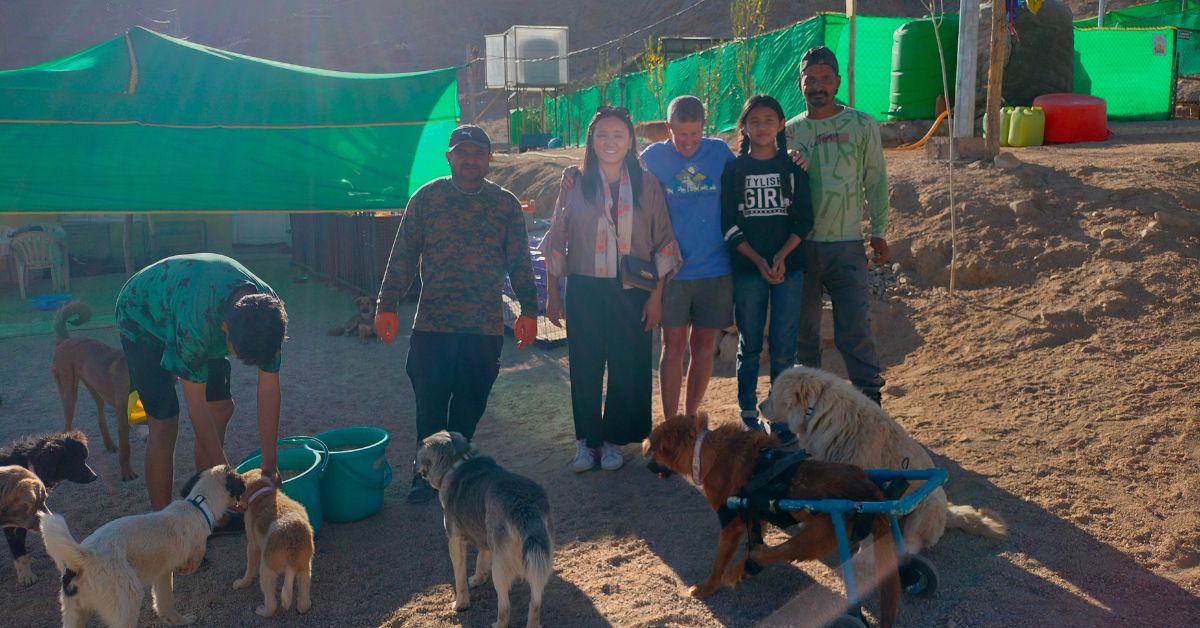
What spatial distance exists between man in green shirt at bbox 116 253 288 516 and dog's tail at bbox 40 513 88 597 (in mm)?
790

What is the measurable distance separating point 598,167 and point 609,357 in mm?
1109

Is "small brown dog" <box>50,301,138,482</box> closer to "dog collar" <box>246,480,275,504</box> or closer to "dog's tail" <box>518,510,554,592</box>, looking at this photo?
"dog collar" <box>246,480,275,504</box>

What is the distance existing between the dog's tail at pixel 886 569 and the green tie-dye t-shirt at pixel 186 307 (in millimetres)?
2570

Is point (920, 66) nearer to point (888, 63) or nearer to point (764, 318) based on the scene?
point (888, 63)

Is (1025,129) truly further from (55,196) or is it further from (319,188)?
(55,196)

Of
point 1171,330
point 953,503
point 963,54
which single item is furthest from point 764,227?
point 963,54

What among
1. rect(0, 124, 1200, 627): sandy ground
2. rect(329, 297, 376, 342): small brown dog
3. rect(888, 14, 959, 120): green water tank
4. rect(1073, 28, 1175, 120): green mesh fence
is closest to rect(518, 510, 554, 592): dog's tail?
rect(0, 124, 1200, 627): sandy ground

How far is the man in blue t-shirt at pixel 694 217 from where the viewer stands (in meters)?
4.68

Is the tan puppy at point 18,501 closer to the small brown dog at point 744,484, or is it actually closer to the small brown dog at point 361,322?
the small brown dog at point 744,484

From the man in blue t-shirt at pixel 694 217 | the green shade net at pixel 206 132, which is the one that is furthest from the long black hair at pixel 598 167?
the green shade net at pixel 206 132

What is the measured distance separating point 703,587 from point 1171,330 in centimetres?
396

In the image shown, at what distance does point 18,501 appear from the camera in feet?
12.5

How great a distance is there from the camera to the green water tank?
1152cm

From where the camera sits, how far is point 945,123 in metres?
11.0
